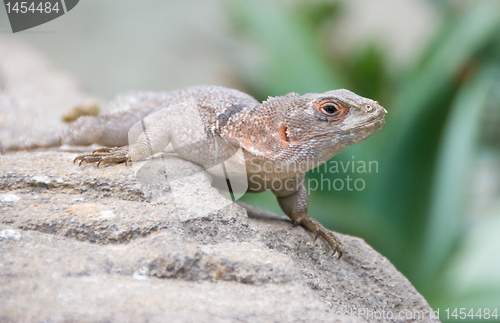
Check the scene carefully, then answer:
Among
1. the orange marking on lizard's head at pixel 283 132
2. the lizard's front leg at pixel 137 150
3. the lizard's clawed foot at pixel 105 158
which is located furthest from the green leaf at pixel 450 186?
the lizard's clawed foot at pixel 105 158

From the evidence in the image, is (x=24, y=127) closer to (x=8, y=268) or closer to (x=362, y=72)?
(x=8, y=268)

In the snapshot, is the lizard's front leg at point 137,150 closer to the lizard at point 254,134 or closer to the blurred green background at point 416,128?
the lizard at point 254,134

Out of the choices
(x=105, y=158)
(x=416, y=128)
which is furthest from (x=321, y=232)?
(x=416, y=128)

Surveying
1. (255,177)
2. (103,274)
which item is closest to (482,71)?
(255,177)

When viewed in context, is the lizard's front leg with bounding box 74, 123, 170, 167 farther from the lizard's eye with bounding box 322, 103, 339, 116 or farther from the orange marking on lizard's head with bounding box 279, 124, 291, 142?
the lizard's eye with bounding box 322, 103, 339, 116

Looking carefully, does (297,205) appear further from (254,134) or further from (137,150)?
(137,150)
